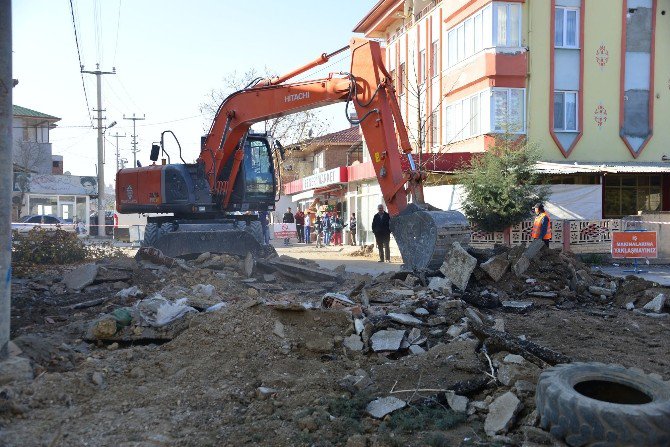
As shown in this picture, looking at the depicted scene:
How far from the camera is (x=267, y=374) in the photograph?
5.74 metres

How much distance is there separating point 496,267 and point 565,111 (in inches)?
609

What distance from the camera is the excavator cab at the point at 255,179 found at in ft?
51.3

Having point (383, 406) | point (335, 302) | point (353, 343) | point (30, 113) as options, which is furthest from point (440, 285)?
point (30, 113)

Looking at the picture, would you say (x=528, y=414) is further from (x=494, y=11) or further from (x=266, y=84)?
(x=494, y=11)

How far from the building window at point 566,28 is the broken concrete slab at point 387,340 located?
1989cm

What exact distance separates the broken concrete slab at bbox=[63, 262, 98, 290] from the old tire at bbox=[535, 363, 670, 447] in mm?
7975

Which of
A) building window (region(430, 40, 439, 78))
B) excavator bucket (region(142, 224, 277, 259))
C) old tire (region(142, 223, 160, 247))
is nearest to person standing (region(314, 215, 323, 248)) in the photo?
building window (region(430, 40, 439, 78))

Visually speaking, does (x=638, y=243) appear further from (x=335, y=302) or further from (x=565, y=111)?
(x=335, y=302)

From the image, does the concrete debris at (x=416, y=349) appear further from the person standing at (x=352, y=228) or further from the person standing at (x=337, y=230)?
the person standing at (x=337, y=230)

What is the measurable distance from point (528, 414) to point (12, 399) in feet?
12.9

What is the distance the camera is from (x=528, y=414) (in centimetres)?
465

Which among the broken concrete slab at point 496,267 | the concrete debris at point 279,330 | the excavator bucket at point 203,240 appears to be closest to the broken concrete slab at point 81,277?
the excavator bucket at point 203,240

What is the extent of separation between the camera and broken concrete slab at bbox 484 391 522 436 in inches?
177

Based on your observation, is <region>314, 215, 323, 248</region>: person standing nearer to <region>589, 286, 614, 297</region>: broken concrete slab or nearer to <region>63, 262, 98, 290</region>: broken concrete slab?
<region>63, 262, 98, 290</region>: broken concrete slab
